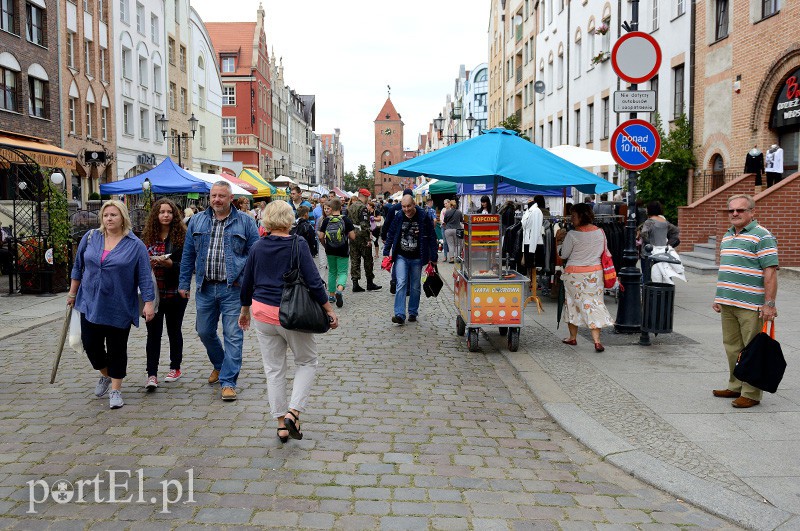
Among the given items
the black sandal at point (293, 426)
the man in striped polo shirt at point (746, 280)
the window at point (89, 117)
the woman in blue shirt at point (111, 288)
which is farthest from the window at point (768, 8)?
the window at point (89, 117)

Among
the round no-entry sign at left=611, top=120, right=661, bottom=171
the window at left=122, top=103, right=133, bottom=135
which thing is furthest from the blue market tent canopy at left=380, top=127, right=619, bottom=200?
the window at left=122, top=103, right=133, bottom=135

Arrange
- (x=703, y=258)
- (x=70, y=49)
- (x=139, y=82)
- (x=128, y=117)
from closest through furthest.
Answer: (x=703, y=258)
(x=70, y=49)
(x=128, y=117)
(x=139, y=82)

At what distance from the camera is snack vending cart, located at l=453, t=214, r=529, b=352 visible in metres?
8.41

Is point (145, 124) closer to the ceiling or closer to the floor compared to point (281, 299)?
closer to the ceiling

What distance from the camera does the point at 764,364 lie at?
570 cm

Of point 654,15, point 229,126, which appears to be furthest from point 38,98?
point 229,126

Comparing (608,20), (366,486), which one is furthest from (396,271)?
(608,20)

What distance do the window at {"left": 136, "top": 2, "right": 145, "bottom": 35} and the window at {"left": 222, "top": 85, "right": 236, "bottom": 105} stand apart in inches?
1028

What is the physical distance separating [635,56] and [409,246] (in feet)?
12.9

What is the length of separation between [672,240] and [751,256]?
6623mm

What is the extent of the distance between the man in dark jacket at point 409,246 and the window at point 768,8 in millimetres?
11773

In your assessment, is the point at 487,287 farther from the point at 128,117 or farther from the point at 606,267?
the point at 128,117

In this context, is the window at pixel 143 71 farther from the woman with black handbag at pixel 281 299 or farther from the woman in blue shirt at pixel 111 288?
the woman with black handbag at pixel 281 299

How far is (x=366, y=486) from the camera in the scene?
434 cm
